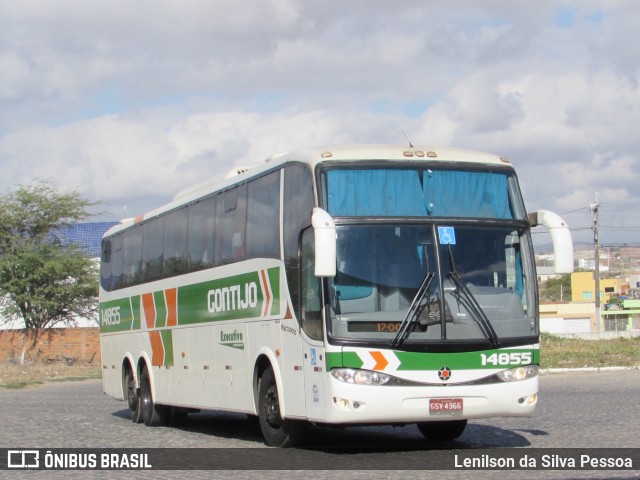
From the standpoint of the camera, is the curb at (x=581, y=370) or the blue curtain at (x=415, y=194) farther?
the curb at (x=581, y=370)

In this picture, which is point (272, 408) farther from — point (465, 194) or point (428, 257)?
point (465, 194)

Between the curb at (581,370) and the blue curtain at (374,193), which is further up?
the blue curtain at (374,193)

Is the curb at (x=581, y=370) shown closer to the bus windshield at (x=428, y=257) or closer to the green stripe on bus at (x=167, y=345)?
the green stripe on bus at (x=167, y=345)

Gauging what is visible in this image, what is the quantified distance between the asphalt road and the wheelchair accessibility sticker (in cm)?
240

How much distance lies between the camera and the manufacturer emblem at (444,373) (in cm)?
1230

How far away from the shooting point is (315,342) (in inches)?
494

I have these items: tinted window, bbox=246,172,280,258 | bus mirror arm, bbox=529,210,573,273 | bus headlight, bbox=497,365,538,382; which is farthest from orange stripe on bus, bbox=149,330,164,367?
bus mirror arm, bbox=529,210,573,273

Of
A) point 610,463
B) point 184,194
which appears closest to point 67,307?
point 184,194

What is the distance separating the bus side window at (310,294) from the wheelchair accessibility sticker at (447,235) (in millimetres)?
1427

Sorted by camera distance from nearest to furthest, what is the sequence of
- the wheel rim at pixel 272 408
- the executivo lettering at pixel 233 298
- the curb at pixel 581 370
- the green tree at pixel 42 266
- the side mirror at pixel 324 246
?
the side mirror at pixel 324 246
the wheel rim at pixel 272 408
the executivo lettering at pixel 233 298
the curb at pixel 581 370
the green tree at pixel 42 266

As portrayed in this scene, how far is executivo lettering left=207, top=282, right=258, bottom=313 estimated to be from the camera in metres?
14.8

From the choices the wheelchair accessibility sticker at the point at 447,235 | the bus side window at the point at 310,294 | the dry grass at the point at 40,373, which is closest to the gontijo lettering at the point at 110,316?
the bus side window at the point at 310,294

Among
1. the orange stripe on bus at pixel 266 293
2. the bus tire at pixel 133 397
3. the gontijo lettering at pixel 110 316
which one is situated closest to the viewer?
the orange stripe on bus at pixel 266 293

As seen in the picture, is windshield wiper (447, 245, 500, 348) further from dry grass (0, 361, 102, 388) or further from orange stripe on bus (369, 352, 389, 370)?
dry grass (0, 361, 102, 388)
